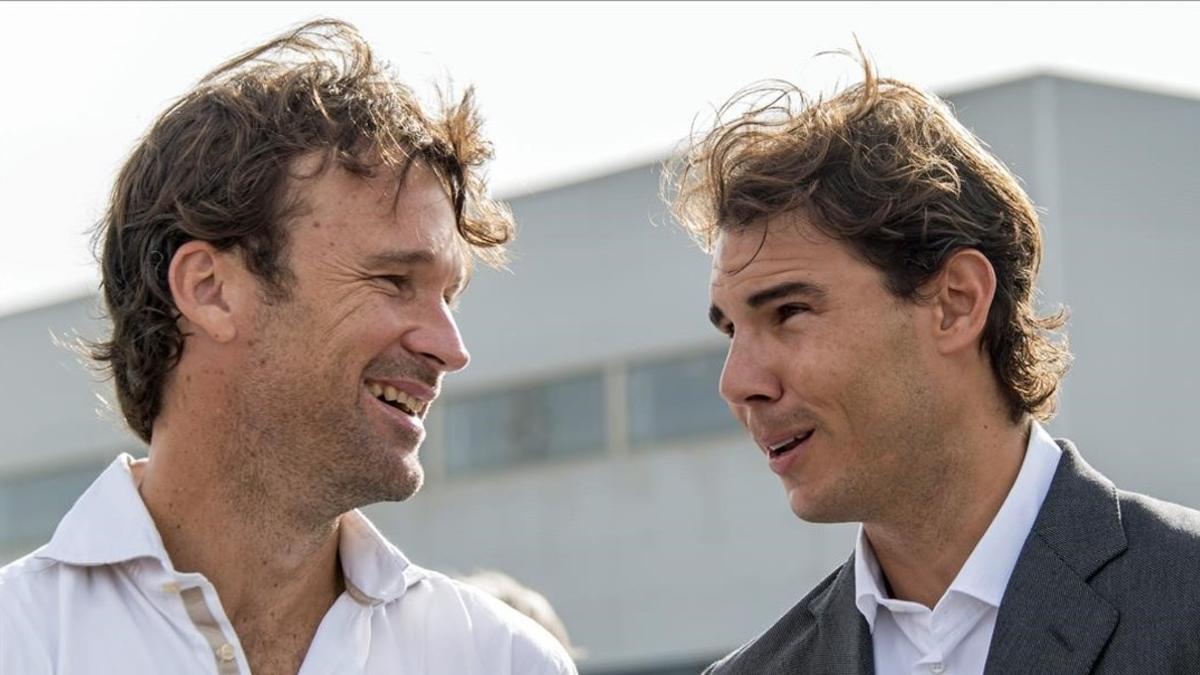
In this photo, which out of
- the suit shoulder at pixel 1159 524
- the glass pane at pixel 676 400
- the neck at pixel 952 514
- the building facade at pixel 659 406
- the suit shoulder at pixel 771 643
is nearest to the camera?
the suit shoulder at pixel 1159 524

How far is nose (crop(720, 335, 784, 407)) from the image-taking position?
4629 mm

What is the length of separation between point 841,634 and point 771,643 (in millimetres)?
229

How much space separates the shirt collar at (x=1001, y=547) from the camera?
14.6 feet

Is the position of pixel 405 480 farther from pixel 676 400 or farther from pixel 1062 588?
pixel 676 400

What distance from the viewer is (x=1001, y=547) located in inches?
177

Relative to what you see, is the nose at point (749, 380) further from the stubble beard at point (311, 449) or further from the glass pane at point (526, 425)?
the glass pane at point (526, 425)

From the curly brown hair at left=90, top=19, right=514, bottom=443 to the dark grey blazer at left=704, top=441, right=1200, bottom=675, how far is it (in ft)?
4.60

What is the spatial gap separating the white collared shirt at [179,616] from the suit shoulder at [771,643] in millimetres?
368

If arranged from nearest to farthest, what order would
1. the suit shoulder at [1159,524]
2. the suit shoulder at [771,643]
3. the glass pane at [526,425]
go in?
1. the suit shoulder at [1159,524]
2. the suit shoulder at [771,643]
3. the glass pane at [526,425]

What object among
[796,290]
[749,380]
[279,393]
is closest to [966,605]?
[749,380]

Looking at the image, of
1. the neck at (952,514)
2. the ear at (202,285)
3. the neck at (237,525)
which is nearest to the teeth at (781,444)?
the neck at (952,514)

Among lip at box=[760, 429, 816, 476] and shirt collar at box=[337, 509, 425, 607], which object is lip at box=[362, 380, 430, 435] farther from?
lip at box=[760, 429, 816, 476]

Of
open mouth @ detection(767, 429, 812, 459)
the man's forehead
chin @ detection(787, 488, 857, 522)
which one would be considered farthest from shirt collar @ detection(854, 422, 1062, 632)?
the man's forehead

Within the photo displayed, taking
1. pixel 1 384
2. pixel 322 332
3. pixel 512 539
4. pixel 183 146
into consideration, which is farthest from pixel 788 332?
pixel 1 384
